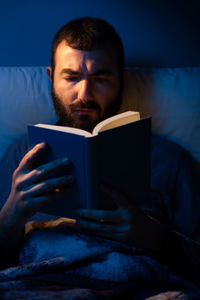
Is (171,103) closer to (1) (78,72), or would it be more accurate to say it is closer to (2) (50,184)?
(1) (78,72)

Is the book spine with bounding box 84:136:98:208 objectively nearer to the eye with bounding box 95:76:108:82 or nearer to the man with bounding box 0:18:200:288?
the man with bounding box 0:18:200:288

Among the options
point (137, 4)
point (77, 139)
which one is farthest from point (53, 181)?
point (137, 4)

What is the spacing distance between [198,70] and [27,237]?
1.09 m

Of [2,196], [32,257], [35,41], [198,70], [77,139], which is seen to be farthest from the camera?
[35,41]

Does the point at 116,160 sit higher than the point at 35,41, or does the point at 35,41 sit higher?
the point at 35,41

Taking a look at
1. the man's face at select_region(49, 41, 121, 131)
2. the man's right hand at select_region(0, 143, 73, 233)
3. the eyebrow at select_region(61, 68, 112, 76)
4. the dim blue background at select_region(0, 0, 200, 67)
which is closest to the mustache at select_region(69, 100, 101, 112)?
the man's face at select_region(49, 41, 121, 131)

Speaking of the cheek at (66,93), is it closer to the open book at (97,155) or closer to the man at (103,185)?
the man at (103,185)

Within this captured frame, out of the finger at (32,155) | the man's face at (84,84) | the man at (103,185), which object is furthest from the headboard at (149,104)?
the finger at (32,155)

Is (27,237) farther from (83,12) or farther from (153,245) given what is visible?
(83,12)

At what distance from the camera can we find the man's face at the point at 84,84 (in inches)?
44.9

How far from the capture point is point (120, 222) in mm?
823

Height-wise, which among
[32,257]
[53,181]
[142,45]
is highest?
[142,45]

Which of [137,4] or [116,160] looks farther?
[137,4]

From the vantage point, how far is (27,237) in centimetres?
88
